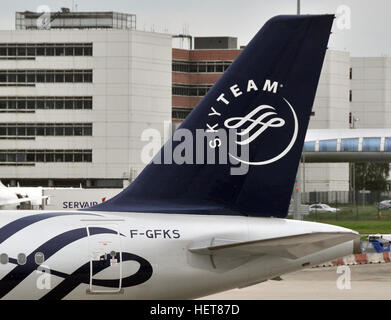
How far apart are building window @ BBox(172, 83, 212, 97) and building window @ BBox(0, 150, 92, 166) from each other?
83.3ft

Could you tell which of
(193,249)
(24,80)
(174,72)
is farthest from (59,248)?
(174,72)

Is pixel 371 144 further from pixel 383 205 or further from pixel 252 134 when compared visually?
pixel 252 134

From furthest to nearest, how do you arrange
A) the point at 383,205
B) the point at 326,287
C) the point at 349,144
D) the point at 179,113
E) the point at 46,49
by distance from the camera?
the point at 179,113 → the point at 46,49 → the point at 349,144 → the point at 383,205 → the point at 326,287

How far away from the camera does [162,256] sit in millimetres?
18875

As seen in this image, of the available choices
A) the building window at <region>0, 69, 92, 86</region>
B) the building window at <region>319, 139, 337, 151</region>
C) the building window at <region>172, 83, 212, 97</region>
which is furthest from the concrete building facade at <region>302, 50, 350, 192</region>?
the building window at <region>0, 69, 92, 86</region>

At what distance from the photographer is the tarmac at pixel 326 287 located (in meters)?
33.0

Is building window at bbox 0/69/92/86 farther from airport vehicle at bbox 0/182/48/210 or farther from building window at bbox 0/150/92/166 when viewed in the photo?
airport vehicle at bbox 0/182/48/210

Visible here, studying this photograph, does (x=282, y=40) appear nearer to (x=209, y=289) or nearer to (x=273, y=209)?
(x=273, y=209)

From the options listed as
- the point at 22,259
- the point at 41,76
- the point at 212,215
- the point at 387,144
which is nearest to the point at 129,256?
the point at 22,259

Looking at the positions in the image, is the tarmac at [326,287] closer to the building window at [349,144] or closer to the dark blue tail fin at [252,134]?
the dark blue tail fin at [252,134]

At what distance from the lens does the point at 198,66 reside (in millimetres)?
160000

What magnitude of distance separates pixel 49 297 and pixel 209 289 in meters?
3.17

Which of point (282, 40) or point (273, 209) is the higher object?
point (282, 40)

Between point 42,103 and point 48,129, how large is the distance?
3787mm
